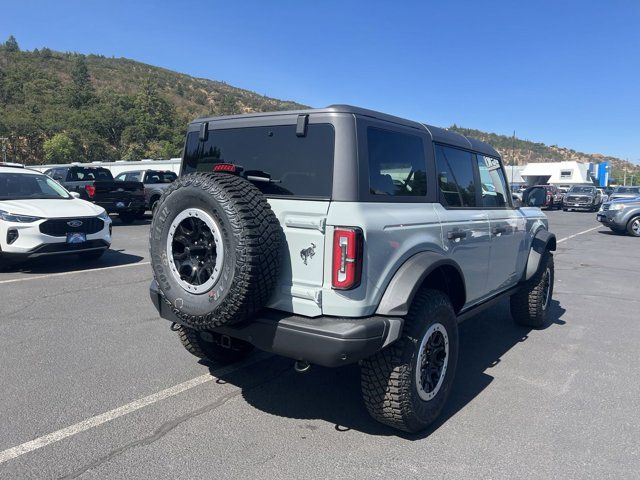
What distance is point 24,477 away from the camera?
2.57 m

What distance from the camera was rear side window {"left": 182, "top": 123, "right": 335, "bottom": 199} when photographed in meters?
3.00

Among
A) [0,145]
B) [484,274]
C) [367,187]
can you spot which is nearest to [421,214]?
[367,187]

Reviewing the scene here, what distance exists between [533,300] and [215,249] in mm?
4019

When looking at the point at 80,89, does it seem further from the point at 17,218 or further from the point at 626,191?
the point at 17,218

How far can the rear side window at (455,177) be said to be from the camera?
152 inches

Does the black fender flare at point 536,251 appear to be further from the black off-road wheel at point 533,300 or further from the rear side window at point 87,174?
the rear side window at point 87,174

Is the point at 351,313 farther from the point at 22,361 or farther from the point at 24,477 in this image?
the point at 22,361

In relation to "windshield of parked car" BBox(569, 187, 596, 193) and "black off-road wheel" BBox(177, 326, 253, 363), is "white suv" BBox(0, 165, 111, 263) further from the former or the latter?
"windshield of parked car" BBox(569, 187, 596, 193)

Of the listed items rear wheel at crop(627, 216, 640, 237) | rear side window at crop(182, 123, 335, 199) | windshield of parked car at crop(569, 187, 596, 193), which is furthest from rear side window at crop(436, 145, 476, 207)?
windshield of parked car at crop(569, 187, 596, 193)

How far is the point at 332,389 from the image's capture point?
12.5 feet

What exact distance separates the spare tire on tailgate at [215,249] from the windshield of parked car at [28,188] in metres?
6.62

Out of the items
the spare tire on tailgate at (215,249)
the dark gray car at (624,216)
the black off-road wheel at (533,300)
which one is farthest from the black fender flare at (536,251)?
the dark gray car at (624,216)

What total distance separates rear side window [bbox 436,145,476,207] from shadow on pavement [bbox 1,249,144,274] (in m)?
6.71

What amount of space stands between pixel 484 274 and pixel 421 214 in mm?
1286
